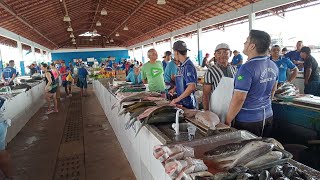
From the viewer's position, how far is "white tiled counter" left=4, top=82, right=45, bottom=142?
6121 mm

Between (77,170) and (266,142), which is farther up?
(266,142)

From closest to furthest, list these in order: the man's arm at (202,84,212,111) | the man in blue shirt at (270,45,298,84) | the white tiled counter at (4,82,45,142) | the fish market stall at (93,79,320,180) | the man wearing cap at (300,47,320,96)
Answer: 1. the fish market stall at (93,79,320,180)
2. the man's arm at (202,84,212,111)
3. the man in blue shirt at (270,45,298,84)
4. the white tiled counter at (4,82,45,142)
5. the man wearing cap at (300,47,320,96)

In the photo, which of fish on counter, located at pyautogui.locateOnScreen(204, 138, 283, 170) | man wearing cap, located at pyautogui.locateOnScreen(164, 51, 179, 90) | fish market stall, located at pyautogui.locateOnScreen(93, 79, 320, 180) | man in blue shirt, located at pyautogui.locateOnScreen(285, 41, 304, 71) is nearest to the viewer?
fish market stall, located at pyautogui.locateOnScreen(93, 79, 320, 180)

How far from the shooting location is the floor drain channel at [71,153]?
4125mm

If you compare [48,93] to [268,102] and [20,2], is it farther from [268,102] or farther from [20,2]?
[268,102]

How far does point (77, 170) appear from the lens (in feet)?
14.0

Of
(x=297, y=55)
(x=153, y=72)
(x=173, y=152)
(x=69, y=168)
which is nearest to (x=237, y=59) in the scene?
(x=297, y=55)

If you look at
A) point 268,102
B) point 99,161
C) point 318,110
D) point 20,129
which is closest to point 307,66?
point 318,110

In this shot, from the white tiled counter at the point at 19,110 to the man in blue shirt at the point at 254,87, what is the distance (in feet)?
17.2

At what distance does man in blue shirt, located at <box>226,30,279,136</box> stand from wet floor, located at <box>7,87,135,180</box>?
2.09 meters

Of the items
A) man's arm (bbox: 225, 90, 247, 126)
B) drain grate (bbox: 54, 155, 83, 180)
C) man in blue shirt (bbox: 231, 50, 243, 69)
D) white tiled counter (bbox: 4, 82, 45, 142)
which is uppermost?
man in blue shirt (bbox: 231, 50, 243, 69)

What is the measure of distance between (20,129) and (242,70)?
6549 millimetres

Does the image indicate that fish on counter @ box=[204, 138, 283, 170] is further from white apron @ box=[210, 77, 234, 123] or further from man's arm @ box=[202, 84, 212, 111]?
man's arm @ box=[202, 84, 212, 111]

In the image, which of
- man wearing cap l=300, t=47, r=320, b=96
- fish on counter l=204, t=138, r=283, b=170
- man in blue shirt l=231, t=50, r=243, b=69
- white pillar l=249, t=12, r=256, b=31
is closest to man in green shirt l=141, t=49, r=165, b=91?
fish on counter l=204, t=138, r=283, b=170
